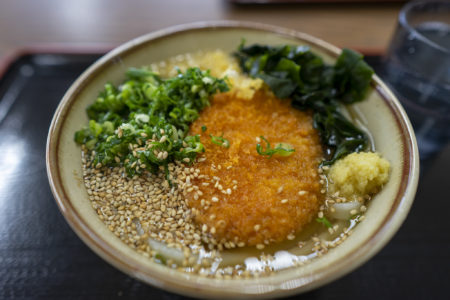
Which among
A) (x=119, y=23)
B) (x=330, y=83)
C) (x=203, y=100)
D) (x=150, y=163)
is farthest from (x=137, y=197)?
(x=119, y=23)

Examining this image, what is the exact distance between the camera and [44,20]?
3.23 meters

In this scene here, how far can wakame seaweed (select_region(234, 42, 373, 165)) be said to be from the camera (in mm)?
2055

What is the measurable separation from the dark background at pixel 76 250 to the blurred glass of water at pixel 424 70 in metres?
0.21

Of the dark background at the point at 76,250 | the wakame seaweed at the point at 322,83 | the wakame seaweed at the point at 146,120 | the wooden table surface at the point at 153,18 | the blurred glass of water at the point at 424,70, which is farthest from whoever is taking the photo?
the wooden table surface at the point at 153,18

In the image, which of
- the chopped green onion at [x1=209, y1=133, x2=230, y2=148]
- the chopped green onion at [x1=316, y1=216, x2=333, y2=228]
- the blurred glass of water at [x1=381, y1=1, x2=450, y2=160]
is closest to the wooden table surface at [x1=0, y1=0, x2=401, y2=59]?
the blurred glass of water at [x1=381, y1=1, x2=450, y2=160]

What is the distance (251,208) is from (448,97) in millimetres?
1887

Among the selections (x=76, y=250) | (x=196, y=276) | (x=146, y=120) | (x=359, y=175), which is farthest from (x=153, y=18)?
(x=196, y=276)

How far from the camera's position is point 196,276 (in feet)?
4.55

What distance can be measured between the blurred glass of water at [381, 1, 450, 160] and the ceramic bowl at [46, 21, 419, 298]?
0.63m

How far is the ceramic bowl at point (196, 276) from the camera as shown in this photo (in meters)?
1.28

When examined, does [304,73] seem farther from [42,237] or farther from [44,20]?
[44,20]

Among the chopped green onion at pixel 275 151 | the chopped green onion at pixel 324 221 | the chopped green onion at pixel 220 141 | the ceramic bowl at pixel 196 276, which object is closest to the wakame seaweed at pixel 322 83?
the ceramic bowl at pixel 196 276

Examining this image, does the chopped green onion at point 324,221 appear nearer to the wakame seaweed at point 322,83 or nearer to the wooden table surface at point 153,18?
the wakame seaweed at point 322,83

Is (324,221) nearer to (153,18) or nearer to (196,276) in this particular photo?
(196,276)
